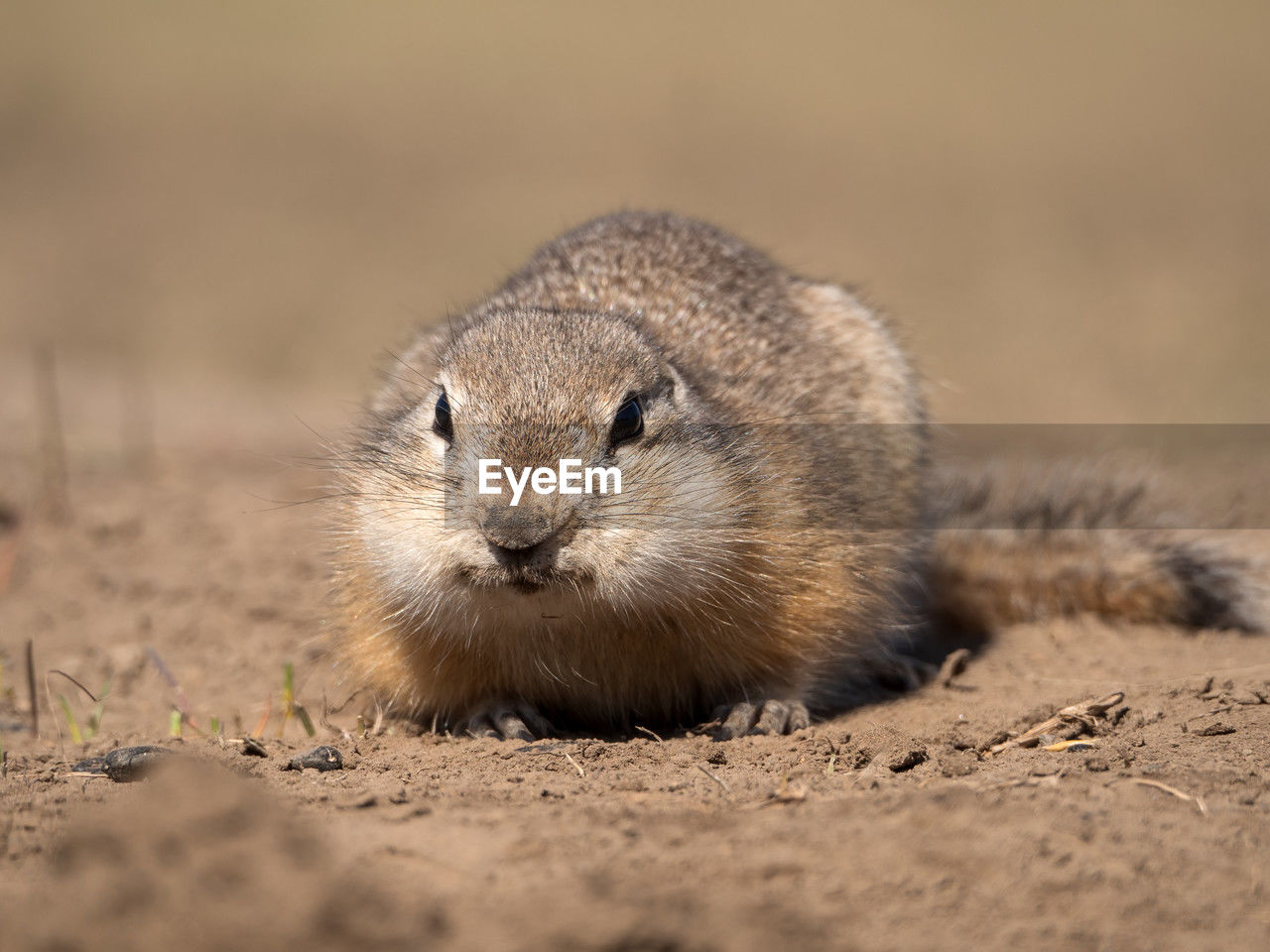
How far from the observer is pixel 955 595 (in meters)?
7.28

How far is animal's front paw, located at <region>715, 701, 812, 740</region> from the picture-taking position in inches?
207

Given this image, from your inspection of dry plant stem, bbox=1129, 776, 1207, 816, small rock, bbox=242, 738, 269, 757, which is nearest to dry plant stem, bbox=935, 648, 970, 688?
dry plant stem, bbox=1129, 776, 1207, 816

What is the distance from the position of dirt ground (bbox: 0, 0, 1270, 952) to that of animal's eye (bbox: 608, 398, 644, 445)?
1.19 metres

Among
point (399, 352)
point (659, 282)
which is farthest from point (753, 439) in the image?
point (399, 352)

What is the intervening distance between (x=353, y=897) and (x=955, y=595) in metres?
5.23

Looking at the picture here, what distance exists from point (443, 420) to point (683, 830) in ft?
7.04

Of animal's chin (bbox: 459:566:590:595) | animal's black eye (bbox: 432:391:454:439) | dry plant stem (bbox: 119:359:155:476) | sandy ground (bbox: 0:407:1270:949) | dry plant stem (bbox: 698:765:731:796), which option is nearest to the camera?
sandy ground (bbox: 0:407:1270:949)

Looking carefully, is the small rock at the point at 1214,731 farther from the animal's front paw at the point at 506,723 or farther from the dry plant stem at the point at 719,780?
the animal's front paw at the point at 506,723

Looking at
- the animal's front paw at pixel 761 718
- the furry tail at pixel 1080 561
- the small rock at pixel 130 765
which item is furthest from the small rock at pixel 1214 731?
the small rock at pixel 130 765

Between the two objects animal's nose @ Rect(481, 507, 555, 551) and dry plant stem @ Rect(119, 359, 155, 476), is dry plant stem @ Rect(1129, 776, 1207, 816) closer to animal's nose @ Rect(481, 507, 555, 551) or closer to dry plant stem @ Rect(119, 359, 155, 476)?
animal's nose @ Rect(481, 507, 555, 551)

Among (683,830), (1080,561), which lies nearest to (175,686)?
(683,830)

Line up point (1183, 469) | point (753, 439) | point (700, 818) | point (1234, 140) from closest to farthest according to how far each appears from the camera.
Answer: point (700, 818) → point (753, 439) → point (1183, 469) → point (1234, 140)

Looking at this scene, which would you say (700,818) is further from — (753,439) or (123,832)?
(753,439)

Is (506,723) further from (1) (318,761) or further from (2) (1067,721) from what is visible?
(2) (1067,721)
